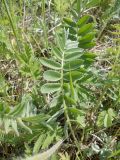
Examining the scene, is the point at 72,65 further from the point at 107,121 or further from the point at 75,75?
the point at 107,121

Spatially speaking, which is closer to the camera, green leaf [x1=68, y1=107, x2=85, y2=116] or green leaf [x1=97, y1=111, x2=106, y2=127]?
green leaf [x1=68, y1=107, x2=85, y2=116]

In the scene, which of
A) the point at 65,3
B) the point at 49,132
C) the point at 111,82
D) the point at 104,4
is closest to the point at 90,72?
the point at 111,82

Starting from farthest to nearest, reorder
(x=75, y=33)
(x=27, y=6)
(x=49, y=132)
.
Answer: (x=27, y=6) → (x=75, y=33) → (x=49, y=132)

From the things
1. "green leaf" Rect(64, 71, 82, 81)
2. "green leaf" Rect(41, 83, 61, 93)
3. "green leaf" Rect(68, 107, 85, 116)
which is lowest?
"green leaf" Rect(68, 107, 85, 116)

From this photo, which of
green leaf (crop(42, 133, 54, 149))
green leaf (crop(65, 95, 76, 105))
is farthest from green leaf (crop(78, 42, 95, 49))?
green leaf (crop(42, 133, 54, 149))

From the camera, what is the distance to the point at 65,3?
5.55ft

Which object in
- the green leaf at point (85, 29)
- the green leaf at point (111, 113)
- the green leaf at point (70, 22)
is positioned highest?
the green leaf at point (70, 22)

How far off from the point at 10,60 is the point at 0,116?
63cm

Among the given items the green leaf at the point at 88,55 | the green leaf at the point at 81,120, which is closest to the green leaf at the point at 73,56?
the green leaf at the point at 88,55

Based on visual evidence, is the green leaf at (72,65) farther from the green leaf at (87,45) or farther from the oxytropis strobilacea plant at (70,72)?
the green leaf at (87,45)

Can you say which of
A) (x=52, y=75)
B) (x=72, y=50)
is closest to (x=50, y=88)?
(x=52, y=75)

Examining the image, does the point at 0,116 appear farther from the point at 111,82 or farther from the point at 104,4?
the point at 104,4

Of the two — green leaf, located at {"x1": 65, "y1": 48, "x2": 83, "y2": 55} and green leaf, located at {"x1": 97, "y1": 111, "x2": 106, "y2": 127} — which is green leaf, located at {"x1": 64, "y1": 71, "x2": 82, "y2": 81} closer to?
green leaf, located at {"x1": 65, "y1": 48, "x2": 83, "y2": 55}

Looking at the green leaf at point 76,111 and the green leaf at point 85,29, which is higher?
the green leaf at point 85,29
